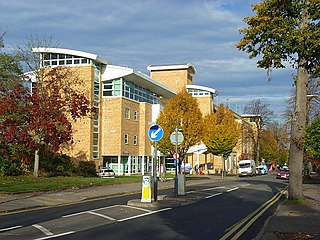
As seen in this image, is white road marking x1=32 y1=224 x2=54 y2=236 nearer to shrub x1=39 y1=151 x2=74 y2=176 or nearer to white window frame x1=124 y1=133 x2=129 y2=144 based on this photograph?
shrub x1=39 y1=151 x2=74 y2=176

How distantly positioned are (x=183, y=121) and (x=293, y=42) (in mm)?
29522

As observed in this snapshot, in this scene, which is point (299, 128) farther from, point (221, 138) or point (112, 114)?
point (221, 138)

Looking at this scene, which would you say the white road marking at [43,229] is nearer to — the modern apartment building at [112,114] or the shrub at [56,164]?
the shrub at [56,164]

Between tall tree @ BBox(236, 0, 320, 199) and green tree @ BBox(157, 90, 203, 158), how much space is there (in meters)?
27.7

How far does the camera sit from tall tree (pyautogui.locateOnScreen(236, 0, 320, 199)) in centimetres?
1778

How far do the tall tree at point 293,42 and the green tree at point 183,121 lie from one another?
27.7 meters

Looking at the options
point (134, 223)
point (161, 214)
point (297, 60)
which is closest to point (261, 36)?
point (297, 60)

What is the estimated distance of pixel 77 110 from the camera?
3416 cm

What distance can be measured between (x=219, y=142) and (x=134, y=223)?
162 feet

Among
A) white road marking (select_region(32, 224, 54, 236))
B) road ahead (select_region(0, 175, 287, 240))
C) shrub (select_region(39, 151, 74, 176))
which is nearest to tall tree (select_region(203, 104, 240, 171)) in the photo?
shrub (select_region(39, 151, 74, 176))


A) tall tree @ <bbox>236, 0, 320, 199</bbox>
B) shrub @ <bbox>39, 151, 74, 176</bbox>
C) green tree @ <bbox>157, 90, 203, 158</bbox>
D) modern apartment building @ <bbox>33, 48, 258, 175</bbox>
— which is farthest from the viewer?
modern apartment building @ <bbox>33, 48, 258, 175</bbox>

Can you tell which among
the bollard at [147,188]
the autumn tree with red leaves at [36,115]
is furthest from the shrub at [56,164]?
the bollard at [147,188]

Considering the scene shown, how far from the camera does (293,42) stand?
59.6 feet

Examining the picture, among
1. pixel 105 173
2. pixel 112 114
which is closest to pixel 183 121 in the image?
pixel 105 173
